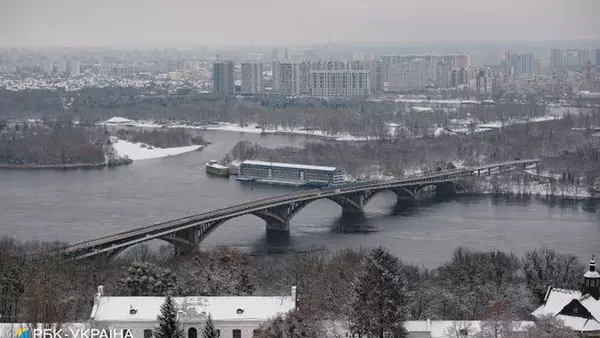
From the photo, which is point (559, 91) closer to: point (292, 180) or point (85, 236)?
point (292, 180)

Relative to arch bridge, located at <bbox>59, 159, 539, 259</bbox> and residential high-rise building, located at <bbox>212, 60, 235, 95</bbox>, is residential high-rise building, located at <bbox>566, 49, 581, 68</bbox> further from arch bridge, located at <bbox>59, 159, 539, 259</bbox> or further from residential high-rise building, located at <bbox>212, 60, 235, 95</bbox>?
arch bridge, located at <bbox>59, 159, 539, 259</bbox>

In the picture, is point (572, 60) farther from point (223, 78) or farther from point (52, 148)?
point (52, 148)

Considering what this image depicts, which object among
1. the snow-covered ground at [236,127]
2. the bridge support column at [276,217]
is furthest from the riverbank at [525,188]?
the snow-covered ground at [236,127]

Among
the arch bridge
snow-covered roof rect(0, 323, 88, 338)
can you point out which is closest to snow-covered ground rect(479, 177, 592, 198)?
the arch bridge

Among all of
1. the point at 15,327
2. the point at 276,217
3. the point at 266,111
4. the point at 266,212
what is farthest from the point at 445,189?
the point at 266,111

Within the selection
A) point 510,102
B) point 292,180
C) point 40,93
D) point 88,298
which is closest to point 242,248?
point 88,298
